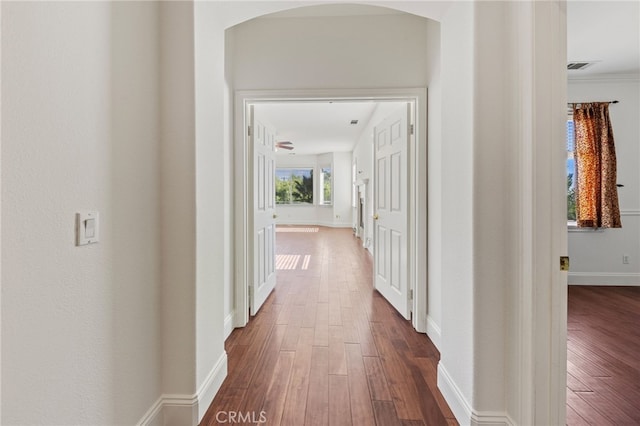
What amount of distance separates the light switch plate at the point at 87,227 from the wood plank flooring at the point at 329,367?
112cm

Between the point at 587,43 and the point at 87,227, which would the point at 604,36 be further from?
the point at 87,227

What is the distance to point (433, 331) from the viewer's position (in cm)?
228

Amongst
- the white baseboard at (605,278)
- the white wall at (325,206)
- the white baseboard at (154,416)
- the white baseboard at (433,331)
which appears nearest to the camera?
the white baseboard at (154,416)

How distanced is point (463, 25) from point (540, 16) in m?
0.35

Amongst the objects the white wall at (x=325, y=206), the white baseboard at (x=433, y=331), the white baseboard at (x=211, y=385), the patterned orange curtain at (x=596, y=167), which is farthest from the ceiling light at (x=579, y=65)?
the white wall at (x=325, y=206)

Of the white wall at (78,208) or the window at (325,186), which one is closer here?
the white wall at (78,208)

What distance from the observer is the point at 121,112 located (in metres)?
1.16

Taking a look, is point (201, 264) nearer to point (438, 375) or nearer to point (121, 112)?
point (121, 112)

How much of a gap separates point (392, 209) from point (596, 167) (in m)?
2.83

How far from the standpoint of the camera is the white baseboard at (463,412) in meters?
1.35

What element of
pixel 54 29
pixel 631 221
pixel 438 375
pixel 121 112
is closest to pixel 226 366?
pixel 438 375

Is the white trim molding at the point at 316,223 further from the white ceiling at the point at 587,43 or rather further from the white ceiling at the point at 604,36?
the white ceiling at the point at 604,36

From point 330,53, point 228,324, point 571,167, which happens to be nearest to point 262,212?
point 228,324

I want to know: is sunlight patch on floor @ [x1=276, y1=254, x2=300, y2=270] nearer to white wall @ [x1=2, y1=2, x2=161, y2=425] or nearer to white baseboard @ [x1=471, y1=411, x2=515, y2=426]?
white wall @ [x1=2, y1=2, x2=161, y2=425]
